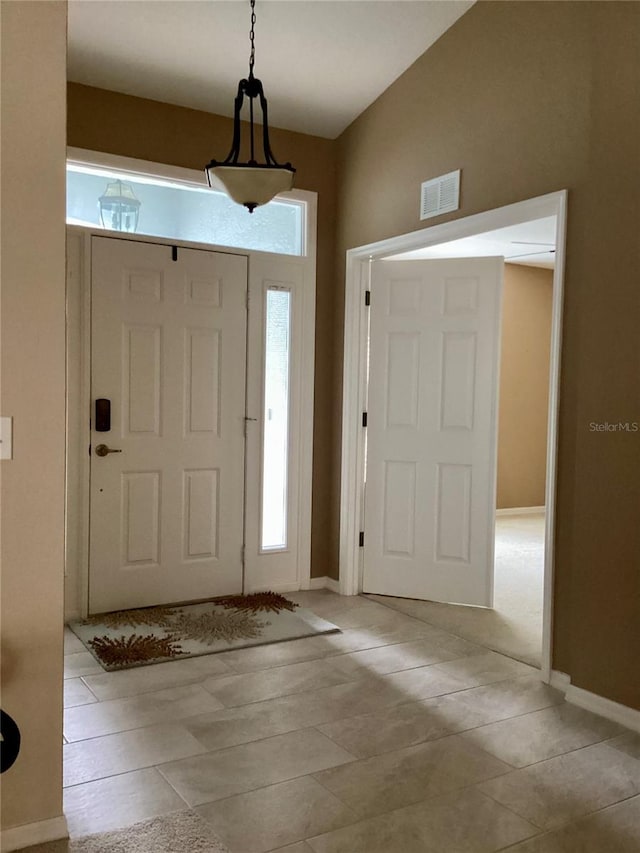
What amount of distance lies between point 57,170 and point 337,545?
10.8ft

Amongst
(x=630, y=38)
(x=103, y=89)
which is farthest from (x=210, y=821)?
(x=103, y=89)

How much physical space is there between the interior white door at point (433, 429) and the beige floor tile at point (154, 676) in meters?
1.52

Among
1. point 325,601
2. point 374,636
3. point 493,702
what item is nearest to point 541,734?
point 493,702

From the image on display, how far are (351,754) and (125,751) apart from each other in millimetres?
801

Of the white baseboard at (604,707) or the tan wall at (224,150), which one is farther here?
the tan wall at (224,150)

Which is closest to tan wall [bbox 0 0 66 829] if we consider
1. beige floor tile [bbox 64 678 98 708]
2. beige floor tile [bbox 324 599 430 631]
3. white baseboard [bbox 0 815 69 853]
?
white baseboard [bbox 0 815 69 853]

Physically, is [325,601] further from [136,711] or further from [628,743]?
[628,743]

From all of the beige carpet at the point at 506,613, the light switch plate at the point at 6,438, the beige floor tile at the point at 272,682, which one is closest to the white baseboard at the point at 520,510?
the beige carpet at the point at 506,613

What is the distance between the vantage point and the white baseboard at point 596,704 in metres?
2.99

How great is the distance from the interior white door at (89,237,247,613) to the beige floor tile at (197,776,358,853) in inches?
82.4

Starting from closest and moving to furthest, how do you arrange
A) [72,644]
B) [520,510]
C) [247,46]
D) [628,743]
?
1. [628,743]
2. [72,644]
3. [247,46]
4. [520,510]

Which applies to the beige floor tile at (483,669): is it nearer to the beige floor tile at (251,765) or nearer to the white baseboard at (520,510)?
the beige floor tile at (251,765)

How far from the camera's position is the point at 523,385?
796 centimetres

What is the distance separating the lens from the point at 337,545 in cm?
493
